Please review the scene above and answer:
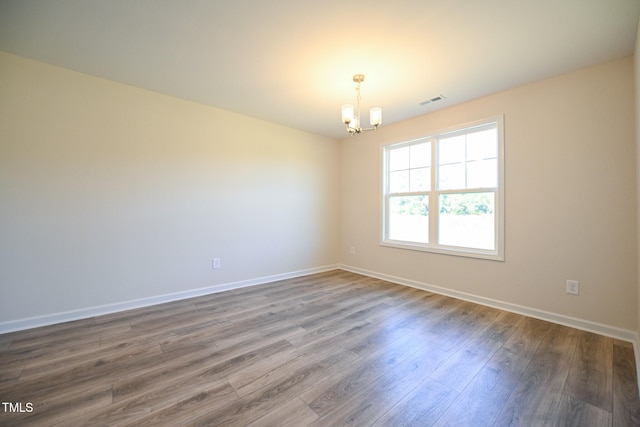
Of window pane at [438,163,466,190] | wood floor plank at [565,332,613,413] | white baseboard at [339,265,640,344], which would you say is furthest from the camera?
window pane at [438,163,466,190]

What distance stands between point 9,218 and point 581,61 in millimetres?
5485

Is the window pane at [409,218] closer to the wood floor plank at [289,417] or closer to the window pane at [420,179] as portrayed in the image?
the window pane at [420,179]

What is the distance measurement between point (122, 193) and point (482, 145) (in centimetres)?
434

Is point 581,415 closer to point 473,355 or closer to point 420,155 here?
point 473,355

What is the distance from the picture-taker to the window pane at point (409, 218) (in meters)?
3.70

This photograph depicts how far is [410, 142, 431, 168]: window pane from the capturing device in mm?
3664

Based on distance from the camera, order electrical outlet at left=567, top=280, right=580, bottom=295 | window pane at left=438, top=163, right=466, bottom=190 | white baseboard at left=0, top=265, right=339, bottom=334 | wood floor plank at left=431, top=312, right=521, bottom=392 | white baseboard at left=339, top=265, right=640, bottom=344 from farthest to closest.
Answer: window pane at left=438, top=163, right=466, bottom=190 → electrical outlet at left=567, top=280, right=580, bottom=295 → white baseboard at left=0, top=265, right=339, bottom=334 → white baseboard at left=339, top=265, right=640, bottom=344 → wood floor plank at left=431, top=312, right=521, bottom=392

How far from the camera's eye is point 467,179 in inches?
128

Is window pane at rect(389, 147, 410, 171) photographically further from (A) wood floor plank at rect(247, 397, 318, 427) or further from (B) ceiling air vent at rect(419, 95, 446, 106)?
(A) wood floor plank at rect(247, 397, 318, 427)

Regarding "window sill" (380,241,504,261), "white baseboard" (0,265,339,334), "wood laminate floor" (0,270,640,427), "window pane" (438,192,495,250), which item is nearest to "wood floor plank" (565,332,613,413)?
"wood laminate floor" (0,270,640,427)

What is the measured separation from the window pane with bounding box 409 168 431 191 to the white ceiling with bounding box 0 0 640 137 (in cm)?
110

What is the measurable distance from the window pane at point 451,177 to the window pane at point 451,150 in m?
0.08

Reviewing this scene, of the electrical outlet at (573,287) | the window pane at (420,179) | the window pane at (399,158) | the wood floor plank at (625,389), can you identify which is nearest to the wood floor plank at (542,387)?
the wood floor plank at (625,389)

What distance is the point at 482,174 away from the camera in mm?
3119
